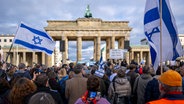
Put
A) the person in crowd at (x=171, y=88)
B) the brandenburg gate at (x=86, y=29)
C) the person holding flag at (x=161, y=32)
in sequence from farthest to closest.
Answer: the brandenburg gate at (x=86, y=29) < the person holding flag at (x=161, y=32) < the person in crowd at (x=171, y=88)

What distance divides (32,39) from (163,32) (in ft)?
20.6

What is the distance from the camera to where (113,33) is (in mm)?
68938

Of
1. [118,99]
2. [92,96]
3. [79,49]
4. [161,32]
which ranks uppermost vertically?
[79,49]

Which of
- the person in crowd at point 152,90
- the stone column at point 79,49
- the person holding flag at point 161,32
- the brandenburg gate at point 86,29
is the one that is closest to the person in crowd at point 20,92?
the person holding flag at point 161,32

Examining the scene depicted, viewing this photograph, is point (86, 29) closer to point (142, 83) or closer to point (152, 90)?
point (142, 83)

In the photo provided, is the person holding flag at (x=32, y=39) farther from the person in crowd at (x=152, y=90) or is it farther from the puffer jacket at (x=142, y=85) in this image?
the person in crowd at (x=152, y=90)

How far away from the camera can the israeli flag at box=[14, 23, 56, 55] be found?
1170cm

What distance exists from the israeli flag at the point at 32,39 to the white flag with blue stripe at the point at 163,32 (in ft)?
18.3

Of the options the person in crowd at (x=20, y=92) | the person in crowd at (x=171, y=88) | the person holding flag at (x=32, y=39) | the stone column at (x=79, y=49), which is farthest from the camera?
the stone column at (x=79, y=49)

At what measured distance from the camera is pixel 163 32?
740 cm

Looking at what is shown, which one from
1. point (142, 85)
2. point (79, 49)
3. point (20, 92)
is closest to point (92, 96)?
point (20, 92)

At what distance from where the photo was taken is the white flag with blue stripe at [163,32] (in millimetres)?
7168

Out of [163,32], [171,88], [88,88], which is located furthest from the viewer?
[163,32]

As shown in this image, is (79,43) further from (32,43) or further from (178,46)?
(178,46)
